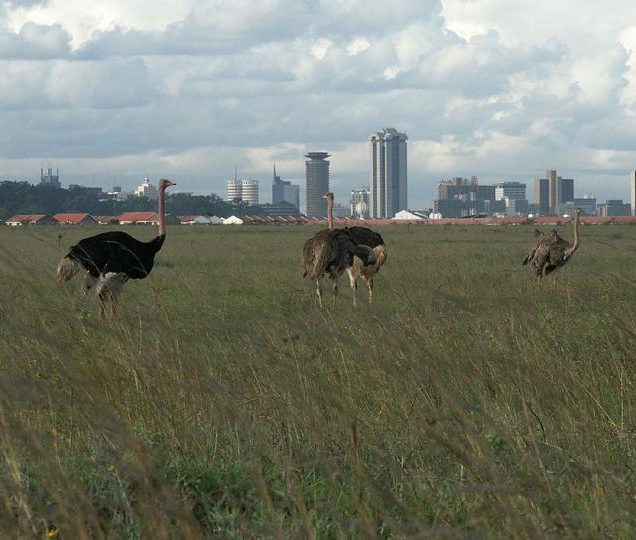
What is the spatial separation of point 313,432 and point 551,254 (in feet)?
43.8

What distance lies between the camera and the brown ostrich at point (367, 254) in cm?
1541

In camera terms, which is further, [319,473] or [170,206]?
[170,206]

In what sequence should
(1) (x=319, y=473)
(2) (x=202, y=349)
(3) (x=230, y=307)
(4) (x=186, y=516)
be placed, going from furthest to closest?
(3) (x=230, y=307)
(2) (x=202, y=349)
(1) (x=319, y=473)
(4) (x=186, y=516)

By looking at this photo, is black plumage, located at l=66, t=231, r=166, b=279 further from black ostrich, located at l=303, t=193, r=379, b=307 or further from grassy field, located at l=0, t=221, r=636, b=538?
grassy field, located at l=0, t=221, r=636, b=538

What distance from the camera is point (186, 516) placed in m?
2.27

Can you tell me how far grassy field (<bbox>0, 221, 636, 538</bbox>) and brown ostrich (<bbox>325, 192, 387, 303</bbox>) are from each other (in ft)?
23.7

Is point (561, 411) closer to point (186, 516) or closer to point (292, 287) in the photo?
point (186, 516)

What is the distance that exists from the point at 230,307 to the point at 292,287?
267 centimetres

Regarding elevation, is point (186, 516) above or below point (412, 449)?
above

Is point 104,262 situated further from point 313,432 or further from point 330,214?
point 313,432

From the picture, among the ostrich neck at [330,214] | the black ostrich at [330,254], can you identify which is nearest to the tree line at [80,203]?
the ostrich neck at [330,214]

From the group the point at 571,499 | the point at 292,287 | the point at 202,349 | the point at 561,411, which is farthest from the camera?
the point at 292,287

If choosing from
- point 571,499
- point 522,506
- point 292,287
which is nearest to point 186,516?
point 522,506

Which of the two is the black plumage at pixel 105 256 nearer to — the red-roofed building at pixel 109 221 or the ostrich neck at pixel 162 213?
the ostrich neck at pixel 162 213
